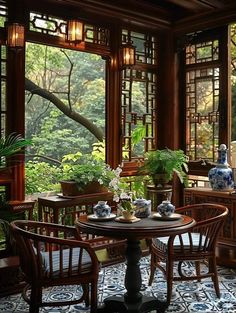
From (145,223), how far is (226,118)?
2276 mm

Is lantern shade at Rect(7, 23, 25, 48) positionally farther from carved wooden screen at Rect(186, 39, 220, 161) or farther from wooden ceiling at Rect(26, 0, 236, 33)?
carved wooden screen at Rect(186, 39, 220, 161)

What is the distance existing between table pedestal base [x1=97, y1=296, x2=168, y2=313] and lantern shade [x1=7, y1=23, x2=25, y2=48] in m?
2.30

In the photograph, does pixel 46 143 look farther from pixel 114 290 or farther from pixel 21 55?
pixel 114 290

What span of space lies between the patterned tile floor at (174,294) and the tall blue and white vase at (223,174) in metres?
0.87

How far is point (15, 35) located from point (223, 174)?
249 cm

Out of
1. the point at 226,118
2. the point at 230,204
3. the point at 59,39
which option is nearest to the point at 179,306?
the point at 230,204

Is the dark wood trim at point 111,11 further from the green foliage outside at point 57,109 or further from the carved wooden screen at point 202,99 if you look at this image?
the green foliage outside at point 57,109

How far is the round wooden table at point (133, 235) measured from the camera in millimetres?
2717

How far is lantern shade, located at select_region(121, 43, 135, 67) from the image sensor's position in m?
4.58

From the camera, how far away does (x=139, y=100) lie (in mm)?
5234

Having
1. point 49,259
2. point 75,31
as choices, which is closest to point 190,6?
point 75,31

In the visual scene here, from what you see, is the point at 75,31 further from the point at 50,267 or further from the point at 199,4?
the point at 50,267

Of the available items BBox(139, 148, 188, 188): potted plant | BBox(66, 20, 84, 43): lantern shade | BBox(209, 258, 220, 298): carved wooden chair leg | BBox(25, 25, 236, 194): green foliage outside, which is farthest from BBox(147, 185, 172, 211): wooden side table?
BBox(66, 20, 84, 43): lantern shade

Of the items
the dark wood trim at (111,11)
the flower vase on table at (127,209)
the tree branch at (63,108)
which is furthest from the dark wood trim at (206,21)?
the flower vase on table at (127,209)
